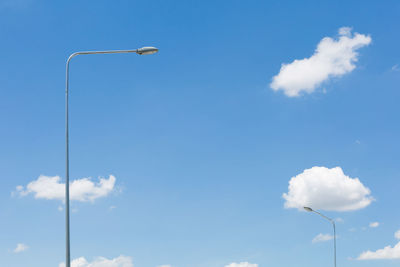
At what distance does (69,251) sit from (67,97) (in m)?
6.44

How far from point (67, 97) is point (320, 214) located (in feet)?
101

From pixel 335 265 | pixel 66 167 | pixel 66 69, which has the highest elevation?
pixel 66 69

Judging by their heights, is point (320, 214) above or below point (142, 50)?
below

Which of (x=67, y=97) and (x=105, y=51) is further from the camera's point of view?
(x=105, y=51)

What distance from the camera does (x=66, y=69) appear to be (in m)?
22.9

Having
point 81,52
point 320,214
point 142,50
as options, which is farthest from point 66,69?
point 320,214

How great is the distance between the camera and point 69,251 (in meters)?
19.6

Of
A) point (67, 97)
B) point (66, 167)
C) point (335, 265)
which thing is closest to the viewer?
point (66, 167)

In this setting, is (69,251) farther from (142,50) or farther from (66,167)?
(142,50)

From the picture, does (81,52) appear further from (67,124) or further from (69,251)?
(69,251)

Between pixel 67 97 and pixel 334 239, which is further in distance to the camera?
pixel 334 239

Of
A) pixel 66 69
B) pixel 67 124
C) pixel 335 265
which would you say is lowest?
pixel 335 265

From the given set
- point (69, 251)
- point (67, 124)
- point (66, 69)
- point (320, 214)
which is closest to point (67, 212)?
point (69, 251)

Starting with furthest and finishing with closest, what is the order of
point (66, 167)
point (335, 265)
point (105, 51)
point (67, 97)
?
point (335, 265), point (105, 51), point (67, 97), point (66, 167)
